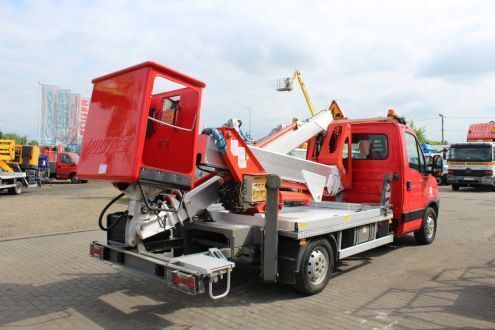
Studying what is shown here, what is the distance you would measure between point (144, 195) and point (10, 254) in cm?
453

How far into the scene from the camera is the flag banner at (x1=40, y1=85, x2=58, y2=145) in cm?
3957

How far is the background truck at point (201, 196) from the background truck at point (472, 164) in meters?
17.9

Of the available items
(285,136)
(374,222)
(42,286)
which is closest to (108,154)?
(42,286)

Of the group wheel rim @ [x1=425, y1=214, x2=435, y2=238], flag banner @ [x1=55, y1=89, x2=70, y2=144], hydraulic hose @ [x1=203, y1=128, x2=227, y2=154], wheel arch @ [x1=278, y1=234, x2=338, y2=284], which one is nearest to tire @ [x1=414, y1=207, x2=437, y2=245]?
wheel rim @ [x1=425, y1=214, x2=435, y2=238]

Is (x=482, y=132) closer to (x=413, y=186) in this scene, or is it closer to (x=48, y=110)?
(x=413, y=186)

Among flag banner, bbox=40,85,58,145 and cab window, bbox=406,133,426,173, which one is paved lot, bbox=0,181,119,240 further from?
flag banner, bbox=40,85,58,145

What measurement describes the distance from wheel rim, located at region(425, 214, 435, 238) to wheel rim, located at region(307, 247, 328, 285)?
150 inches

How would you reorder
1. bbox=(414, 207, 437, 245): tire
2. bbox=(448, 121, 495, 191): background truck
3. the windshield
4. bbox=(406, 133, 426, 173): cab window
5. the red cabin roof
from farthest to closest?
the red cabin roof
the windshield
bbox=(448, 121, 495, 191): background truck
bbox=(414, 207, 437, 245): tire
bbox=(406, 133, 426, 173): cab window

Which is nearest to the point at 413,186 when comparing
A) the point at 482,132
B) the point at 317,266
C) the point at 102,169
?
the point at 317,266

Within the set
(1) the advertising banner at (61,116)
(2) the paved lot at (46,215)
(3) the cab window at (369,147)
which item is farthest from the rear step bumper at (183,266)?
(1) the advertising banner at (61,116)

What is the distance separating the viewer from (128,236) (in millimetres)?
4809

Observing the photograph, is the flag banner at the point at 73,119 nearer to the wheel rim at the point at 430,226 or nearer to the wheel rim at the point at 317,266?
the wheel rim at the point at 430,226

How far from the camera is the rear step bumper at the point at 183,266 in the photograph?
4.05m

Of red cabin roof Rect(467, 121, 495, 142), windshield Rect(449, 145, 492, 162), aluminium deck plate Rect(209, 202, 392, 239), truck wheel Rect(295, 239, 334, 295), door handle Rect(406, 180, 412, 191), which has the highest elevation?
red cabin roof Rect(467, 121, 495, 142)
